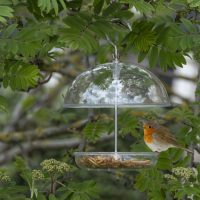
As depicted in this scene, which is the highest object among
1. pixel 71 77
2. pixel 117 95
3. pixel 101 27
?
pixel 101 27

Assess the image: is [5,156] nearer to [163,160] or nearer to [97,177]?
[97,177]

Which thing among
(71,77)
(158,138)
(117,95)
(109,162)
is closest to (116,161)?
(109,162)

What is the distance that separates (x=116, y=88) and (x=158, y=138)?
44cm

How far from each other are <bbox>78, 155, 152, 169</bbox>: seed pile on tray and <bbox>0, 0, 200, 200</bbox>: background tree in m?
0.39

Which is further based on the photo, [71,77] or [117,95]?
[71,77]

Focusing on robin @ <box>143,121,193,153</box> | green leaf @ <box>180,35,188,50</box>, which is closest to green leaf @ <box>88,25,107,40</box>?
green leaf @ <box>180,35,188,50</box>

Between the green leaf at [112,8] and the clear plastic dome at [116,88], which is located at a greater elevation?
the green leaf at [112,8]

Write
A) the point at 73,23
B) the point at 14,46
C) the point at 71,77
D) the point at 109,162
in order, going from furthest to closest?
the point at 71,77 → the point at 14,46 → the point at 73,23 → the point at 109,162

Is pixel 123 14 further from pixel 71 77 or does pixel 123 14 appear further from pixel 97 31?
pixel 71 77

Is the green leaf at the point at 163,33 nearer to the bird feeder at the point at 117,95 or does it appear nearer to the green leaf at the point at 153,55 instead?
the green leaf at the point at 153,55

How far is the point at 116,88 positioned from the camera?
94 cm

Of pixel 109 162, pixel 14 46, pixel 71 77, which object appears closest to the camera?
pixel 109 162

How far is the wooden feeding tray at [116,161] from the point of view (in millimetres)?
920

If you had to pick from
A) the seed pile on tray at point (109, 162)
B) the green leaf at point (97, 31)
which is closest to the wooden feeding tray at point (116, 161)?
the seed pile on tray at point (109, 162)
